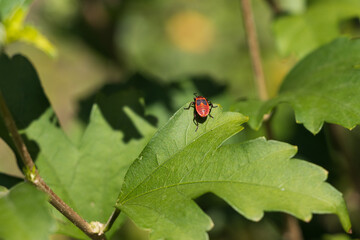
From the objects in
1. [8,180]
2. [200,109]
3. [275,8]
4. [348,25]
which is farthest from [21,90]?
[348,25]

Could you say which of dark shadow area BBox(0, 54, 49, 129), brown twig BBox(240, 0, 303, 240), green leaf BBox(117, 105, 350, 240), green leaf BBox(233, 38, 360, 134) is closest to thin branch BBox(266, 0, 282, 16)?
brown twig BBox(240, 0, 303, 240)

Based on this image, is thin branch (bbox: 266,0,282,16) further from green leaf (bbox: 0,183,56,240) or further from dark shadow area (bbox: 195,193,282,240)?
green leaf (bbox: 0,183,56,240)

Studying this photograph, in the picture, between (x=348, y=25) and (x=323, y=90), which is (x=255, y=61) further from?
(x=348, y=25)

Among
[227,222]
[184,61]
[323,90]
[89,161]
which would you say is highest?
[323,90]

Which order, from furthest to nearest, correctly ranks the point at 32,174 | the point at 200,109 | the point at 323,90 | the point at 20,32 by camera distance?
Answer: the point at 20,32, the point at 323,90, the point at 200,109, the point at 32,174

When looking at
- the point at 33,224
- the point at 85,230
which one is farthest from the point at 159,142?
the point at 33,224

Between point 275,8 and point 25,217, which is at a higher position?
point 275,8
